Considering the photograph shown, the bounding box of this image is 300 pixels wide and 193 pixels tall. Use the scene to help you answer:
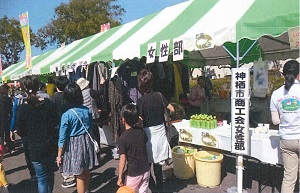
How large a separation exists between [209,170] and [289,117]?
53.4 inches

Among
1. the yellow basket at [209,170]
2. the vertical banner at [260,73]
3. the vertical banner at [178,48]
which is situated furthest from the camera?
the vertical banner at [260,73]

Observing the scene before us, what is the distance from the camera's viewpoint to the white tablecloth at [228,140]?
3090 mm

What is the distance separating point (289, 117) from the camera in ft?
8.29

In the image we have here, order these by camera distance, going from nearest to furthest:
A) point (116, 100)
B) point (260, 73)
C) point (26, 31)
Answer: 1. point (260, 73)
2. point (116, 100)
3. point (26, 31)

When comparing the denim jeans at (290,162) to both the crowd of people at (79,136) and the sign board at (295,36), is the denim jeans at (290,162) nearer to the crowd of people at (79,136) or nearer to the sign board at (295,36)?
the sign board at (295,36)

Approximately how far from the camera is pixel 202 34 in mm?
3209

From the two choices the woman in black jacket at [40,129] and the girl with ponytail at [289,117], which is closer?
the girl with ponytail at [289,117]

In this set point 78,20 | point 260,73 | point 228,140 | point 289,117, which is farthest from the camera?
point 78,20

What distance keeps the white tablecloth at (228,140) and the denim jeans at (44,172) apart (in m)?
2.20

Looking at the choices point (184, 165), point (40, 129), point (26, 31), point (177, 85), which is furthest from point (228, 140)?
point (26, 31)

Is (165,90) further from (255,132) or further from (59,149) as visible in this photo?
(59,149)

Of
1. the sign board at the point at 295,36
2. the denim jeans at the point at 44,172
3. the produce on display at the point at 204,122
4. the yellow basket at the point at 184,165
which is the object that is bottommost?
the yellow basket at the point at 184,165

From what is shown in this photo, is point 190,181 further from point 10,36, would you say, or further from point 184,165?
point 10,36

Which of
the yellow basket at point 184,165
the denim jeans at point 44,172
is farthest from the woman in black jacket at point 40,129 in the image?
the yellow basket at point 184,165
